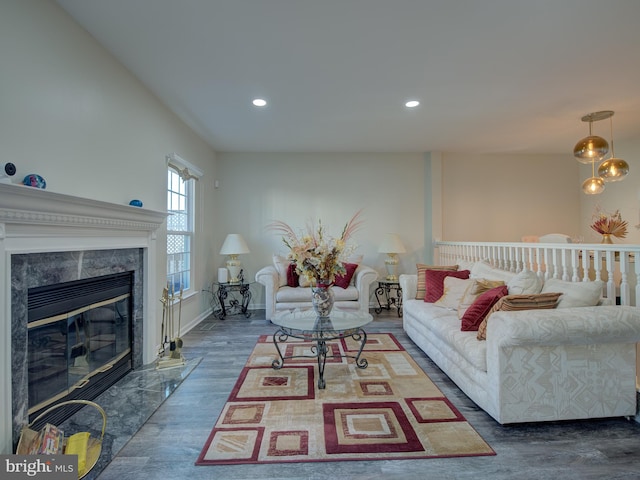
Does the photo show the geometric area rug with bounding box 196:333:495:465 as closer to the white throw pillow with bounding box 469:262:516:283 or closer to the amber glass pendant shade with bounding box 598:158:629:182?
the white throw pillow with bounding box 469:262:516:283

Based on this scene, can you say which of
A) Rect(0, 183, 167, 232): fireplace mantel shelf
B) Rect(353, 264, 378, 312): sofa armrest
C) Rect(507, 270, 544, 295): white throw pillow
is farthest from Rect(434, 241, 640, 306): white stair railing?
Rect(0, 183, 167, 232): fireplace mantel shelf

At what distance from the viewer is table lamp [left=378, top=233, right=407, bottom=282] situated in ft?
16.2

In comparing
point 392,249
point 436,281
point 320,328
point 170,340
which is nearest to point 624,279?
point 436,281

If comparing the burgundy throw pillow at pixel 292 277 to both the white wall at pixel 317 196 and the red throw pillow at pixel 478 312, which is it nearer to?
the white wall at pixel 317 196

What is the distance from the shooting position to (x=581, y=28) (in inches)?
87.0

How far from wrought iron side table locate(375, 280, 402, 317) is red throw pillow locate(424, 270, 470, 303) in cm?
117

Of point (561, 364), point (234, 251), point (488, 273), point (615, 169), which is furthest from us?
point (234, 251)

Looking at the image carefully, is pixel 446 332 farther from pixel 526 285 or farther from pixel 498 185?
pixel 498 185

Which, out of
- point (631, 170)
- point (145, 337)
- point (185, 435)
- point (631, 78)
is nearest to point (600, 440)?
point (185, 435)

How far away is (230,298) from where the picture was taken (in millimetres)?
5133

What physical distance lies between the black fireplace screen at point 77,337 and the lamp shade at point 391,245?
346 centimetres

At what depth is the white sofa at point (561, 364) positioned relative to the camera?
1886 millimetres

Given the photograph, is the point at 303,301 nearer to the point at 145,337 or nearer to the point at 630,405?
the point at 145,337

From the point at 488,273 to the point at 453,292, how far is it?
413 millimetres
